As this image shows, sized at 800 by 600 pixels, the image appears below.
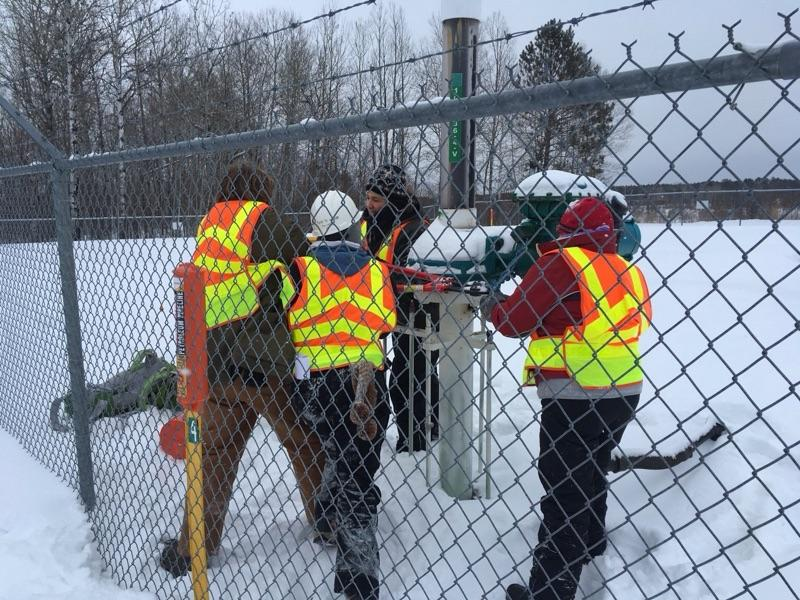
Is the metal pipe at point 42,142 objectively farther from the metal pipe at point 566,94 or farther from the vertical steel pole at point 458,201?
the vertical steel pole at point 458,201

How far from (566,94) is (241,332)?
6.64 ft

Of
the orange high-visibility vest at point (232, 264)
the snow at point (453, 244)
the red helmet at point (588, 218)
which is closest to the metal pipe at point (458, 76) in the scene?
the snow at point (453, 244)

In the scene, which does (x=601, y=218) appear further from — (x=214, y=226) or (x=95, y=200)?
(x=95, y=200)

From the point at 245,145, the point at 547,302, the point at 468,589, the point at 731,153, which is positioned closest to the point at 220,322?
the point at 245,145

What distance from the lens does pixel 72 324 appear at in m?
3.59

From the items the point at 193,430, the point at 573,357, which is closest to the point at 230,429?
the point at 193,430

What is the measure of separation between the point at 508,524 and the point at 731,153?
8.95 ft

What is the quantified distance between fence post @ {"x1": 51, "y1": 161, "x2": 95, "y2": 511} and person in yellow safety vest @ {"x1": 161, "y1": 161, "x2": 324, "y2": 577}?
0.82 meters

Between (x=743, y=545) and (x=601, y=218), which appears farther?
(x=743, y=545)

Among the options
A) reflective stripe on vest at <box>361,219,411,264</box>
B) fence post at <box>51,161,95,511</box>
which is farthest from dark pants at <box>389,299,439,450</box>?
fence post at <box>51,161,95,511</box>

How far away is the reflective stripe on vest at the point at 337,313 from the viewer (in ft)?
9.51

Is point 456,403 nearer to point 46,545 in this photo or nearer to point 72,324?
point 72,324

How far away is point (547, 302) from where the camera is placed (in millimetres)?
2445

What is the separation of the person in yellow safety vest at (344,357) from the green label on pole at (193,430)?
Answer: 2.01 feet
